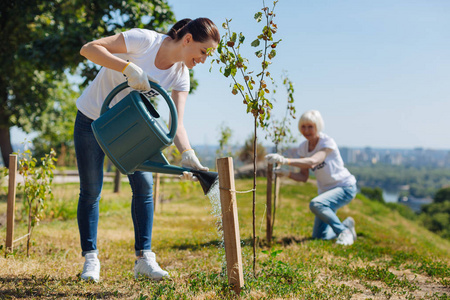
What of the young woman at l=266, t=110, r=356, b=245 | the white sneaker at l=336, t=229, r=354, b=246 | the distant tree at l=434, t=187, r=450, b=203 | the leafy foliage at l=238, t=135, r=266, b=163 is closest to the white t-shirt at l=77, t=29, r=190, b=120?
the young woman at l=266, t=110, r=356, b=245

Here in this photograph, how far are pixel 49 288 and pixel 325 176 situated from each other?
10.7 ft

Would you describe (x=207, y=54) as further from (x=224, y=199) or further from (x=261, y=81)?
(x=224, y=199)

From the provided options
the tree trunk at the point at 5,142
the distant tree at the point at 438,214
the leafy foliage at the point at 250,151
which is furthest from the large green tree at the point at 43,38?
the distant tree at the point at 438,214

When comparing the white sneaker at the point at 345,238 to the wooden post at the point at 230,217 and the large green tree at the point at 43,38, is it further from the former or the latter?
the large green tree at the point at 43,38

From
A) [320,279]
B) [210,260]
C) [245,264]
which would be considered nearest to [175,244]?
[210,260]

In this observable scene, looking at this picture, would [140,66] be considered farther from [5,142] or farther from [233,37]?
[5,142]

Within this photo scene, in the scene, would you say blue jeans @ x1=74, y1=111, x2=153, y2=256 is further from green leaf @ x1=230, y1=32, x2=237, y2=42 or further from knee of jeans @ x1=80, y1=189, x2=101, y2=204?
green leaf @ x1=230, y1=32, x2=237, y2=42

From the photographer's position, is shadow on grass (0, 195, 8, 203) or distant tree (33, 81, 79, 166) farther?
distant tree (33, 81, 79, 166)

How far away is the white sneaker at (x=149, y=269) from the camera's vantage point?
103 inches

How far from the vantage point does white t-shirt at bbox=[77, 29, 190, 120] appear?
8.09ft

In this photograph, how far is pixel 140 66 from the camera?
2.52 metres

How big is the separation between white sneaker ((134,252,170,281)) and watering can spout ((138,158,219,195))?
70cm

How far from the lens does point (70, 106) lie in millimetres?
21391

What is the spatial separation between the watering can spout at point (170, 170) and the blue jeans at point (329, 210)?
2350 millimetres
